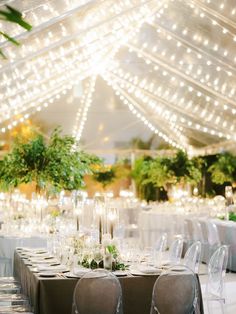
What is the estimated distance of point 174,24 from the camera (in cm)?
1003

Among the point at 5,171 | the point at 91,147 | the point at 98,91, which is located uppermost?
the point at 98,91

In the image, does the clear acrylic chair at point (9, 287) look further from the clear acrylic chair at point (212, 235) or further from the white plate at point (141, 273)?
the clear acrylic chair at point (212, 235)

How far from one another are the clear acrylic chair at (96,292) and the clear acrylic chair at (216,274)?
6.11 feet

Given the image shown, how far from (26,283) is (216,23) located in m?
4.78

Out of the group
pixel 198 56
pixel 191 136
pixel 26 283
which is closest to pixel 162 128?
pixel 191 136

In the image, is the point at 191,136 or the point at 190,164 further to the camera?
the point at 191,136

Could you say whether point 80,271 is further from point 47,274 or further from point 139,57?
point 139,57

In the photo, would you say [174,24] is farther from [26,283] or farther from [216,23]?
[26,283]

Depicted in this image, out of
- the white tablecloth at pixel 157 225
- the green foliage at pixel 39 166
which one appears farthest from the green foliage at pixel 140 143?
the green foliage at pixel 39 166

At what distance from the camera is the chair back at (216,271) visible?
6137 millimetres

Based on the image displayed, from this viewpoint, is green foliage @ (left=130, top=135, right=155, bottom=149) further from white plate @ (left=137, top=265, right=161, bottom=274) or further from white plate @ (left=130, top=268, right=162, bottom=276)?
white plate @ (left=130, top=268, right=162, bottom=276)

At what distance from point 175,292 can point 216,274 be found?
163cm

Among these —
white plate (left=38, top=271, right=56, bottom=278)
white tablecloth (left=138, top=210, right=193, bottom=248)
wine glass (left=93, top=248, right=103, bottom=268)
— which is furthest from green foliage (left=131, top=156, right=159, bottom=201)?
white plate (left=38, top=271, right=56, bottom=278)

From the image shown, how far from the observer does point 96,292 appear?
4.48 metres
